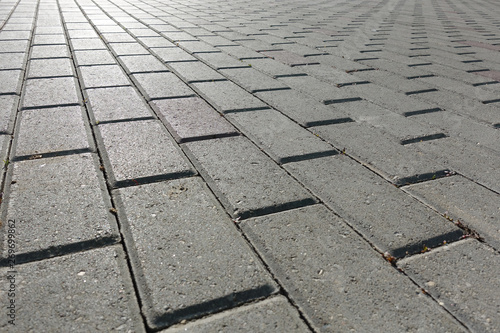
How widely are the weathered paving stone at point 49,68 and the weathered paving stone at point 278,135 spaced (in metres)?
1.77

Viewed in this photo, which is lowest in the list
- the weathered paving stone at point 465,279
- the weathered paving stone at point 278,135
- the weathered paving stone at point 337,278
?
the weathered paving stone at point 465,279

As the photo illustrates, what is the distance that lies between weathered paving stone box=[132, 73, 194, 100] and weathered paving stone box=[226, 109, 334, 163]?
63 centimetres

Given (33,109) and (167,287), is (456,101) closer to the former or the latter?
(167,287)

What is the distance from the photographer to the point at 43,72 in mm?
3404

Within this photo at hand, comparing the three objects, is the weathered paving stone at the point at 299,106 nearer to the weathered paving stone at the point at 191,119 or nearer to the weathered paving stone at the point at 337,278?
the weathered paving stone at the point at 191,119

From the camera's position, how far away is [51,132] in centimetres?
228

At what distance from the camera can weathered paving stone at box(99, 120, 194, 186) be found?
1.89m

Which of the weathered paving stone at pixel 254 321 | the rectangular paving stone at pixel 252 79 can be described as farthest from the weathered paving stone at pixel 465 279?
the rectangular paving stone at pixel 252 79

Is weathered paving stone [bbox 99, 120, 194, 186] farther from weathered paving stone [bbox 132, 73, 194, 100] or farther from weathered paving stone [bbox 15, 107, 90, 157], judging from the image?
weathered paving stone [bbox 132, 73, 194, 100]

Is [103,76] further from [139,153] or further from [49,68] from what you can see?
[139,153]

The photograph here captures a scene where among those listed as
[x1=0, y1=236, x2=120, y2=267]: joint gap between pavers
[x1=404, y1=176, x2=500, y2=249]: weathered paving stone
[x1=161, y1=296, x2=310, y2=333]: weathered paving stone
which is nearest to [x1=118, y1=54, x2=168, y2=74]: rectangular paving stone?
[x1=0, y1=236, x2=120, y2=267]: joint gap between pavers

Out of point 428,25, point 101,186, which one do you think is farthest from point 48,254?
point 428,25

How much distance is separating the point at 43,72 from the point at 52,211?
2317 millimetres

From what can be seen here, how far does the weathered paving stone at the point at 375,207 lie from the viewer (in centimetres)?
153
